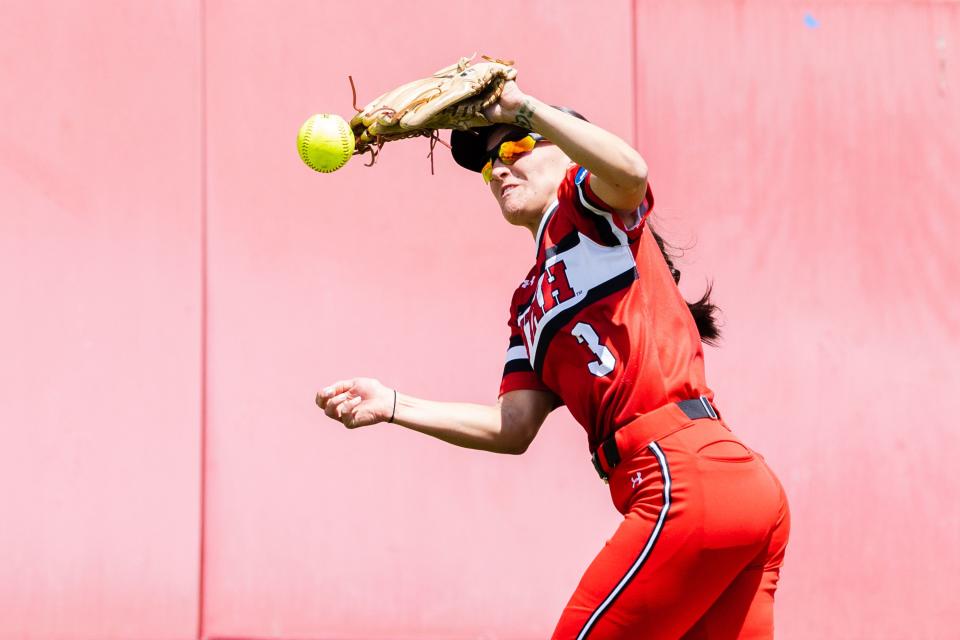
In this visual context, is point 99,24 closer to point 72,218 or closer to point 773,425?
point 72,218

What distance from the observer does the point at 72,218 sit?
16.0 feet

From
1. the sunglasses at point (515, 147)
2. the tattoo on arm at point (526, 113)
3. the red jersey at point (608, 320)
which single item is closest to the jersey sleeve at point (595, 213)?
the red jersey at point (608, 320)

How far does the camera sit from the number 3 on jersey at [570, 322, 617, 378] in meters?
2.78

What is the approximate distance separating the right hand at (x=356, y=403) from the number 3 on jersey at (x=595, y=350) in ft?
1.82

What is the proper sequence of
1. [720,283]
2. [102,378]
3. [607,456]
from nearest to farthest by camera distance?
[607,456], [102,378], [720,283]

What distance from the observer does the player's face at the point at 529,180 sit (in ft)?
10.3

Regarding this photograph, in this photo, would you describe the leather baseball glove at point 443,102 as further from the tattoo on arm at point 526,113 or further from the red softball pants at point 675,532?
the red softball pants at point 675,532

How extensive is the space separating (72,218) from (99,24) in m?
0.77

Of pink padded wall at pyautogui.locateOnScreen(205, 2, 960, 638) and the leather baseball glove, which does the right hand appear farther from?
pink padded wall at pyautogui.locateOnScreen(205, 2, 960, 638)

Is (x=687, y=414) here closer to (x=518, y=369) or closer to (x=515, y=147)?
(x=518, y=369)

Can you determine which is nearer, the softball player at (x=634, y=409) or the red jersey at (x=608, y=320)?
the softball player at (x=634, y=409)

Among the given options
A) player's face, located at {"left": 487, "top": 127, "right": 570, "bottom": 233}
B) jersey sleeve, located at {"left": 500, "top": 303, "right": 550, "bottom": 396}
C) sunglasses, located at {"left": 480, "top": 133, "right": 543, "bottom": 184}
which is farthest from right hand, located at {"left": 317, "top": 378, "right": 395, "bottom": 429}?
sunglasses, located at {"left": 480, "top": 133, "right": 543, "bottom": 184}

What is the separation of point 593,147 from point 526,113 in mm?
184

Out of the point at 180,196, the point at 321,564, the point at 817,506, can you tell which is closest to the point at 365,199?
the point at 180,196
